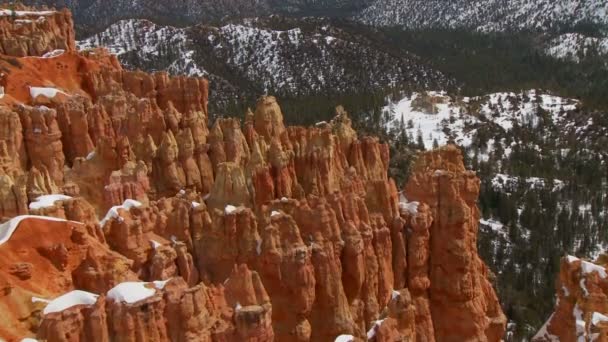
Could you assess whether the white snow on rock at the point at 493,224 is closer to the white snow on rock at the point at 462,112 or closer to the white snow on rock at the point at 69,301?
the white snow on rock at the point at 462,112

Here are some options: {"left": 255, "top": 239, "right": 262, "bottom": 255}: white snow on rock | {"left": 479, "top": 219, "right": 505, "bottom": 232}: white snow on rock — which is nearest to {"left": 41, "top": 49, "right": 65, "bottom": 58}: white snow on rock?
{"left": 255, "top": 239, "right": 262, "bottom": 255}: white snow on rock

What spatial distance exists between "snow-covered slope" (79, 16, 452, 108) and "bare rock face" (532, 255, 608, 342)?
10828cm

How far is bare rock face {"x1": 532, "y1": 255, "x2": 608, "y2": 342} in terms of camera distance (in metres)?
21.1

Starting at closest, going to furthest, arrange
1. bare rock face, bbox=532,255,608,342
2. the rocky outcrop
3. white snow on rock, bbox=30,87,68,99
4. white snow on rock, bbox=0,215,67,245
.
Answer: the rocky outcrop < white snow on rock, bbox=0,215,67,245 < bare rock face, bbox=532,255,608,342 < white snow on rock, bbox=30,87,68,99

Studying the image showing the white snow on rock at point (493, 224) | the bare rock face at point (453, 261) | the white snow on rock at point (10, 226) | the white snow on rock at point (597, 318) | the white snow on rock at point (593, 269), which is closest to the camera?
the white snow on rock at point (10, 226)

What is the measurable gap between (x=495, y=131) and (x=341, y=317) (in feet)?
280

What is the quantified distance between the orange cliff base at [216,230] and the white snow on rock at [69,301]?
0.31 feet

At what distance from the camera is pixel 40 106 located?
88.4 ft

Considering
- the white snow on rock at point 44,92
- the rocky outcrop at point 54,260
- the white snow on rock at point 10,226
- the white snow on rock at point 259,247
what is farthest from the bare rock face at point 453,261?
the white snow on rock at point 44,92

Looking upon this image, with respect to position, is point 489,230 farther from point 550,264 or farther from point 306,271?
point 306,271

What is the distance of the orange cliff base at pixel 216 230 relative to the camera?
14.9 meters

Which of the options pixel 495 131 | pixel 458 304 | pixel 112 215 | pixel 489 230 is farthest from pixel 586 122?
pixel 112 215

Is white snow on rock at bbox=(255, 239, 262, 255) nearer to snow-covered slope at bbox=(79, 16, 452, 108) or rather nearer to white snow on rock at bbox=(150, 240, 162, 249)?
white snow on rock at bbox=(150, 240, 162, 249)

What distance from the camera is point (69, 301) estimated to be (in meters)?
13.8
